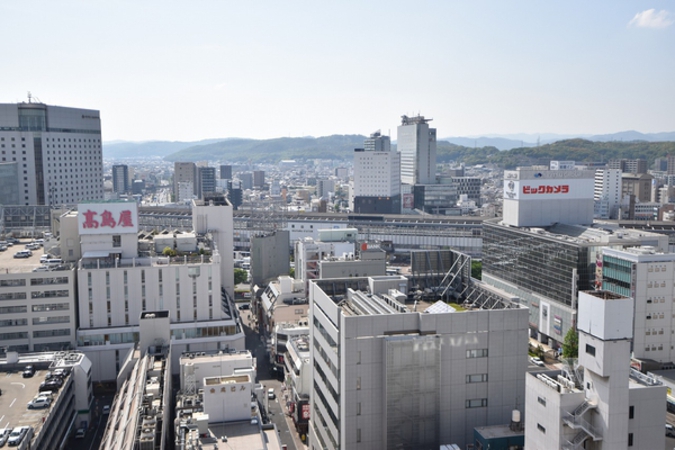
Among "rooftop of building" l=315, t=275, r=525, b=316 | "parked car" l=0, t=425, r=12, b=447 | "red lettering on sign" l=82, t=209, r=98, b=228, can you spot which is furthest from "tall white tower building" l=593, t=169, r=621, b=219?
"parked car" l=0, t=425, r=12, b=447

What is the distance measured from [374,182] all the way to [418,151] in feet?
83.2

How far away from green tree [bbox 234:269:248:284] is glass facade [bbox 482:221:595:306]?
83.2ft

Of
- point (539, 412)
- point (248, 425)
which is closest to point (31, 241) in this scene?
point (248, 425)

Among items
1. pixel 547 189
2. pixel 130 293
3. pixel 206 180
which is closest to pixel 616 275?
pixel 547 189

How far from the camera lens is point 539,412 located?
57.2 feet

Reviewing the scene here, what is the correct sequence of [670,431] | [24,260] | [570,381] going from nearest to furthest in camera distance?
[570,381], [670,431], [24,260]

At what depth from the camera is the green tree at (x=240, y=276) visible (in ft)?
205

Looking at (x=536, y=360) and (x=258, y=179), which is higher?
(x=258, y=179)

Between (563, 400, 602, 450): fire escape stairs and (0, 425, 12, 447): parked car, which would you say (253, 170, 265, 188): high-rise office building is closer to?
(0, 425, 12, 447): parked car

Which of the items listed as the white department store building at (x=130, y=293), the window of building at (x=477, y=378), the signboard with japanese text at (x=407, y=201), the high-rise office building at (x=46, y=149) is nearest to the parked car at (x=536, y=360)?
the window of building at (x=477, y=378)

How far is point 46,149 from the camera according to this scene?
75.3 meters

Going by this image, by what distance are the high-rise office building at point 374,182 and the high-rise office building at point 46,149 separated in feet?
148

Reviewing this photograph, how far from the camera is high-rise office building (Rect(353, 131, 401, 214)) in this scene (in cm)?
10719

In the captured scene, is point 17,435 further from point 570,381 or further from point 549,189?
point 549,189
